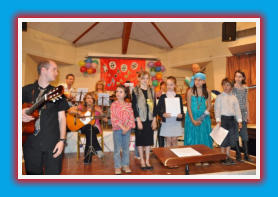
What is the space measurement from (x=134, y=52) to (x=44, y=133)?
8.25 metres

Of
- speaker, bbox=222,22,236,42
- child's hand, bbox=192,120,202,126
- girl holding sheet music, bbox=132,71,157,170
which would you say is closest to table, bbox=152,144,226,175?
girl holding sheet music, bbox=132,71,157,170

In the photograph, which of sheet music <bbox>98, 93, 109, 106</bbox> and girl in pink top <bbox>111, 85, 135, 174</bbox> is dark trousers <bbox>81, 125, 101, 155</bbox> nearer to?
sheet music <bbox>98, 93, 109, 106</bbox>

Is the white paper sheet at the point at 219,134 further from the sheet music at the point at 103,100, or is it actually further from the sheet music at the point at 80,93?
the sheet music at the point at 80,93

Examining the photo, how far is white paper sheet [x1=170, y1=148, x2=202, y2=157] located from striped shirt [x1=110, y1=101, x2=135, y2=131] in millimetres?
896

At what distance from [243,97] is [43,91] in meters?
3.24

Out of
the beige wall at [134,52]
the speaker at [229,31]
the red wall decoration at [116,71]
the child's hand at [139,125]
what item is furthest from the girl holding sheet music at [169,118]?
the red wall decoration at [116,71]

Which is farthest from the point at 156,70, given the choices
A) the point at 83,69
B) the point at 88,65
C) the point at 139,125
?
the point at 139,125

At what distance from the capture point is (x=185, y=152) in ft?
6.68

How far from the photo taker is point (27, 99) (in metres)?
1.84

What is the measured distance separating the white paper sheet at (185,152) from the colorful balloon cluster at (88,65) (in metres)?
7.27

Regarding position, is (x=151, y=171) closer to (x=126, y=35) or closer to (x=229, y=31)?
(x=229, y=31)

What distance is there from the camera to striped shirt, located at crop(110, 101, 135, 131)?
283cm

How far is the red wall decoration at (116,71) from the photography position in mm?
8711

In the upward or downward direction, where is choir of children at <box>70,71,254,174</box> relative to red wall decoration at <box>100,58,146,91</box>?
downward
